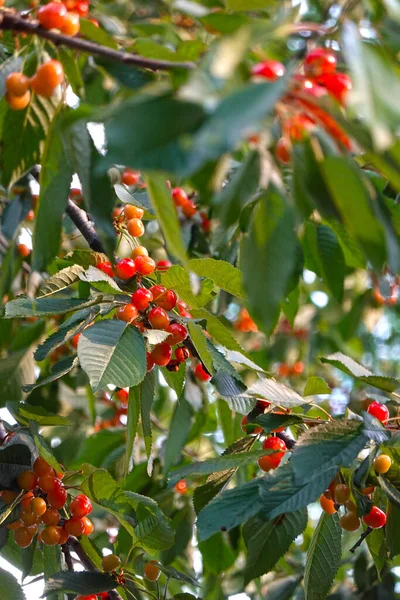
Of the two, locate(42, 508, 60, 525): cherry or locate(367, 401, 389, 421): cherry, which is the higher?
locate(367, 401, 389, 421): cherry

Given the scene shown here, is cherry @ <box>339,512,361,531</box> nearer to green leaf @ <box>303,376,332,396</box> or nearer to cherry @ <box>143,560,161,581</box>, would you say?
green leaf @ <box>303,376,332,396</box>

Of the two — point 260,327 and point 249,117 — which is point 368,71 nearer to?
point 249,117

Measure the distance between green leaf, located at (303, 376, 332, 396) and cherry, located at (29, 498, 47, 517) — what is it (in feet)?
1.81

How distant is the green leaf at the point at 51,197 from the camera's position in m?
1.00

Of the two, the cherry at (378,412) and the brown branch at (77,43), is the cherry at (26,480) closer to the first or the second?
the cherry at (378,412)

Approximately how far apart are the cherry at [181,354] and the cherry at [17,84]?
641 millimetres

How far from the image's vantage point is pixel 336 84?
93 cm

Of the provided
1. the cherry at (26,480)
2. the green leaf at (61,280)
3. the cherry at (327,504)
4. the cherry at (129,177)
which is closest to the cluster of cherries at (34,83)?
the green leaf at (61,280)

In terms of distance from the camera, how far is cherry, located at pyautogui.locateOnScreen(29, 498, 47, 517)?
1.45 metres

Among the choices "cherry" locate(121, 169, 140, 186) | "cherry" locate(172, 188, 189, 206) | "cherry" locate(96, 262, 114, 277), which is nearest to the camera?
"cherry" locate(96, 262, 114, 277)

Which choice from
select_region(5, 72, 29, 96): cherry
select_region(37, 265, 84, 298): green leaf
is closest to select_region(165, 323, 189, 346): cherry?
select_region(37, 265, 84, 298): green leaf

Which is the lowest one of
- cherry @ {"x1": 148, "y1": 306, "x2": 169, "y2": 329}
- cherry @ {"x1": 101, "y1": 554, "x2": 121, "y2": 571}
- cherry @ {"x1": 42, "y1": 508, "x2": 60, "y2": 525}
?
cherry @ {"x1": 101, "y1": 554, "x2": 121, "y2": 571}

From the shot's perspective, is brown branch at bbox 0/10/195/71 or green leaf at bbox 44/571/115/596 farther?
green leaf at bbox 44/571/115/596

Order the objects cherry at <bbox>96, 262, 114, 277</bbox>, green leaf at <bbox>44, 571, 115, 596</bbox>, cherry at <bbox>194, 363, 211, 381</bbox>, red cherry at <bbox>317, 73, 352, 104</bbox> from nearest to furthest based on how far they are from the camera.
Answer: red cherry at <bbox>317, 73, 352, 104</bbox> < green leaf at <bbox>44, 571, 115, 596</bbox> < cherry at <bbox>96, 262, 114, 277</bbox> < cherry at <bbox>194, 363, 211, 381</bbox>
